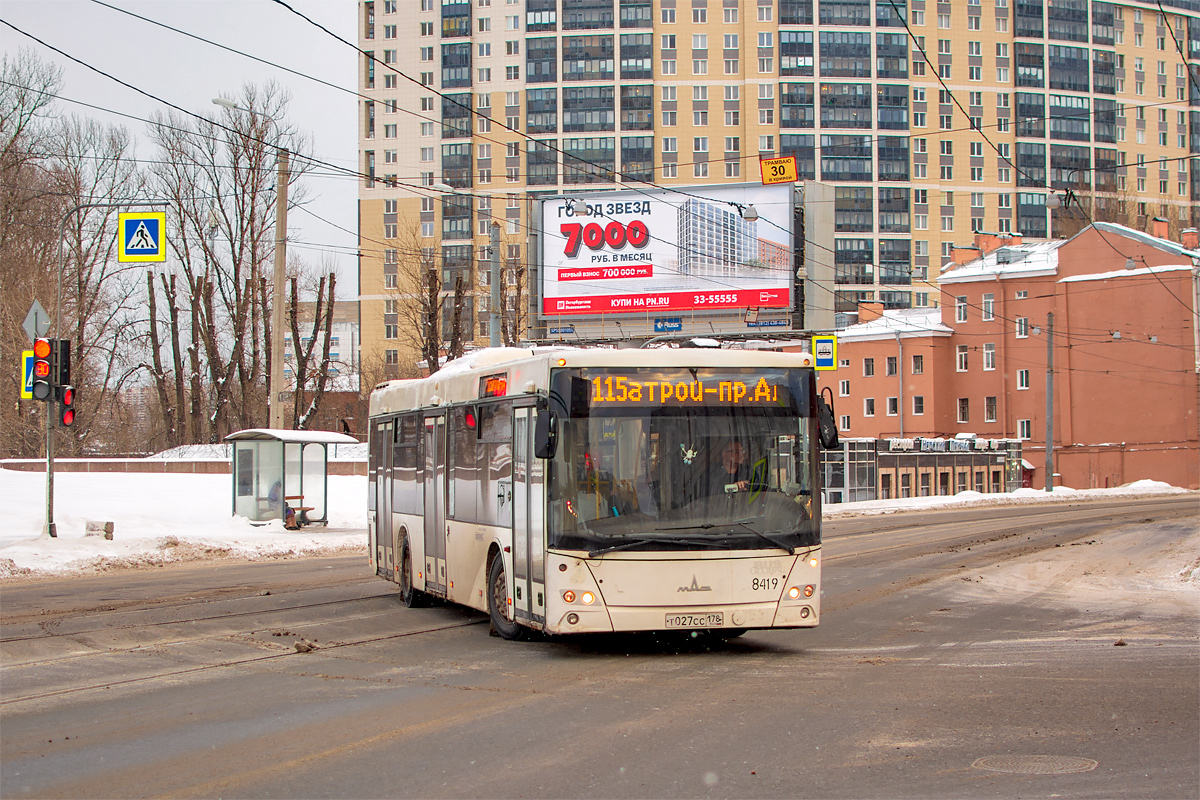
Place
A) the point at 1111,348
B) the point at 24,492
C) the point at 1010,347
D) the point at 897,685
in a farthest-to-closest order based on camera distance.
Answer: the point at 1010,347, the point at 1111,348, the point at 24,492, the point at 897,685

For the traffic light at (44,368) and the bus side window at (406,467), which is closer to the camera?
the bus side window at (406,467)

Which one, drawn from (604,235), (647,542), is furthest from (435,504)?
(604,235)

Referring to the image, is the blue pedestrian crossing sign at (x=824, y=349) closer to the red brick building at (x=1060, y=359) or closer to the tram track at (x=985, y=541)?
the tram track at (x=985, y=541)

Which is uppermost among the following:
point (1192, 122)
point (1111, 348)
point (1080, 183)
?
point (1192, 122)

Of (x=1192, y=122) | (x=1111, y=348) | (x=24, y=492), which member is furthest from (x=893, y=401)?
(x=24, y=492)

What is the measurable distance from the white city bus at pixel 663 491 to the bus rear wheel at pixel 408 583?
362 cm

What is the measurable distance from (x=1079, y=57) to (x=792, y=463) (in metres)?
106

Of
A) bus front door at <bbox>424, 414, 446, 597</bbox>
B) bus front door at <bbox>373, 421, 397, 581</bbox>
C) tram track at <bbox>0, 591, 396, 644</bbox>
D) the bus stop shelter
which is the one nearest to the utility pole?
the bus stop shelter

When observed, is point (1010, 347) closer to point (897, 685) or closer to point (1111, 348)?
point (1111, 348)

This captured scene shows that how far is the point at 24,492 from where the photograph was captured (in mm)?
32031

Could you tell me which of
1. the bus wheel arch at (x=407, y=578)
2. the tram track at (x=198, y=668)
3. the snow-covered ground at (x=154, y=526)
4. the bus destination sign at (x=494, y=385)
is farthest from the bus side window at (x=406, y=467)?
the snow-covered ground at (x=154, y=526)

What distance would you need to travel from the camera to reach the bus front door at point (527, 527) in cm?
1030

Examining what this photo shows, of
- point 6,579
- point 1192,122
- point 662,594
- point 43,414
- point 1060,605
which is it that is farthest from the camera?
point 1192,122

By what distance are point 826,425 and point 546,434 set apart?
240cm
